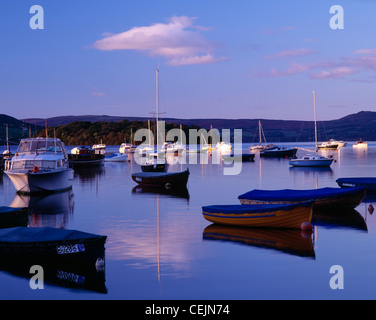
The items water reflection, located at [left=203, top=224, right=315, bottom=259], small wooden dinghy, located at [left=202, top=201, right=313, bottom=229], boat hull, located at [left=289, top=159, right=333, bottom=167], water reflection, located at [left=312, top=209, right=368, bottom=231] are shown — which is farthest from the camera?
boat hull, located at [left=289, top=159, right=333, bottom=167]

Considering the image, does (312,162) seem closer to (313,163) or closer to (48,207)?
(313,163)

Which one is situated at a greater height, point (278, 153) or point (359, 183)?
point (359, 183)

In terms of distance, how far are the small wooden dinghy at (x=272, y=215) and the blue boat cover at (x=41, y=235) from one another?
29.2 feet

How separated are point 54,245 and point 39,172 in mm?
26141

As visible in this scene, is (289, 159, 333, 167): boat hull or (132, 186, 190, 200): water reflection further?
(289, 159, 333, 167): boat hull

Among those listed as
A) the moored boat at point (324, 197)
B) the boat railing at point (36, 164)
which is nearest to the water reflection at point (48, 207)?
the boat railing at point (36, 164)

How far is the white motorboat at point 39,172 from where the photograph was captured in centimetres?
4259

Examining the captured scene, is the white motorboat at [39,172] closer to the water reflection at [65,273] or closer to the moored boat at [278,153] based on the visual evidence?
the water reflection at [65,273]

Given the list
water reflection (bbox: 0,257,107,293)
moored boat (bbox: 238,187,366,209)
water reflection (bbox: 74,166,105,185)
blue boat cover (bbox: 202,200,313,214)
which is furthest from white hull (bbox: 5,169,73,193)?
water reflection (bbox: 0,257,107,293)

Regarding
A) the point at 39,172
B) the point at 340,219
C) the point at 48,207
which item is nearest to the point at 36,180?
the point at 39,172

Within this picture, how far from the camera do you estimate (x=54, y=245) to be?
18109 millimetres

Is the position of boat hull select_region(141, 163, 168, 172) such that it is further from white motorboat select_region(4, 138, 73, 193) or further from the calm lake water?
the calm lake water

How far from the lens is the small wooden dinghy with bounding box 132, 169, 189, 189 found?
47656 millimetres

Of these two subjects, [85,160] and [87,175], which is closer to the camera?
[87,175]
